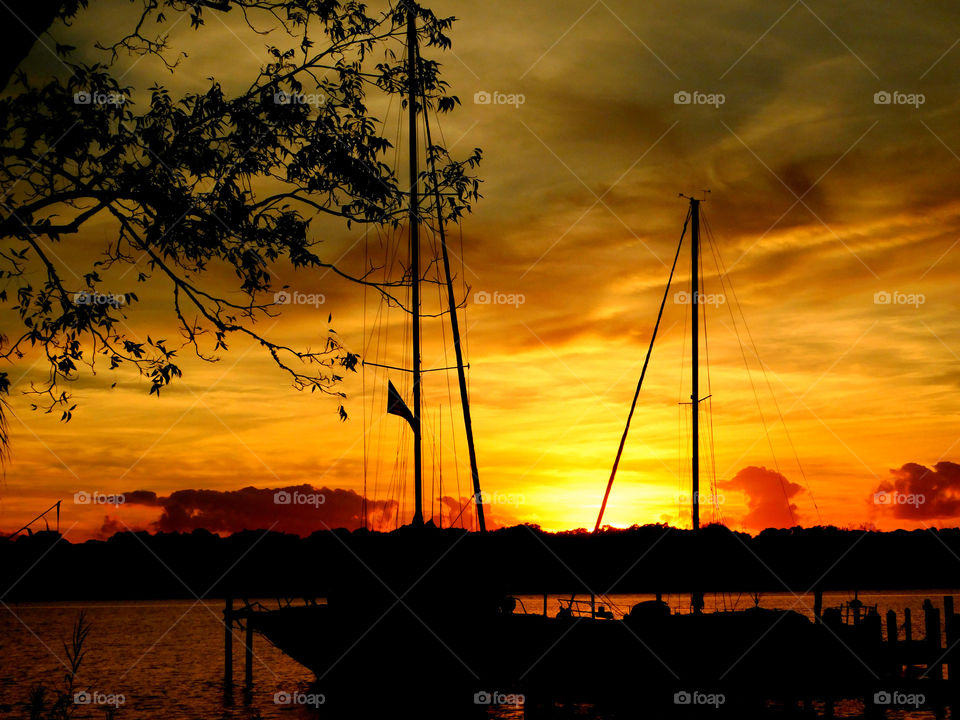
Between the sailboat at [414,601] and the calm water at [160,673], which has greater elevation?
the sailboat at [414,601]

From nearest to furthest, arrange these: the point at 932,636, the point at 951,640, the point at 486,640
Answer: the point at 486,640 → the point at 951,640 → the point at 932,636

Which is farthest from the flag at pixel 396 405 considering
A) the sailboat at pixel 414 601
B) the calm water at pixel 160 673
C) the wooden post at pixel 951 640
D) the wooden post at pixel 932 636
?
the wooden post at pixel 932 636

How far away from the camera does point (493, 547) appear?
96.3ft

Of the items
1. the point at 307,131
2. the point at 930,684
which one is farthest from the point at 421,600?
the point at 307,131

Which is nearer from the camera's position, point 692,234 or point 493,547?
point 493,547

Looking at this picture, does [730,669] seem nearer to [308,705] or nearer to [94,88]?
[308,705]

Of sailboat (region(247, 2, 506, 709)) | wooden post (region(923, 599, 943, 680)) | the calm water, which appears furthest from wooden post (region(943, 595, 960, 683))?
sailboat (region(247, 2, 506, 709))

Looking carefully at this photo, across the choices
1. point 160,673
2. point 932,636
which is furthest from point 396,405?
point 160,673

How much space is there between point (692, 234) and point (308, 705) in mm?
28987

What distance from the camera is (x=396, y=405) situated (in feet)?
87.5

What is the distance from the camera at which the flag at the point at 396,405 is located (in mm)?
26531

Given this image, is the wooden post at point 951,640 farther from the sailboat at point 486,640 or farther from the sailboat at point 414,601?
the sailboat at point 414,601

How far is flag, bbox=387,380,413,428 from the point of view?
87.0 feet

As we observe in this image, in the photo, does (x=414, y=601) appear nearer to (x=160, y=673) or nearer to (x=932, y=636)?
(x=932, y=636)
